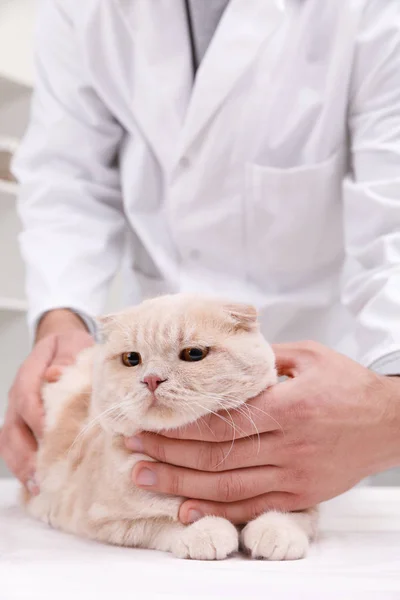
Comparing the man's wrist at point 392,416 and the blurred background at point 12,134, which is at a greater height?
the man's wrist at point 392,416

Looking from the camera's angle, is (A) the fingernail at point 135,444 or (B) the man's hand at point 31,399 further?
(B) the man's hand at point 31,399

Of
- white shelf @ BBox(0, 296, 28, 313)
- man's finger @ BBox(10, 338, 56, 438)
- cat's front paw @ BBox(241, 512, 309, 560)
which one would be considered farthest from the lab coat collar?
white shelf @ BBox(0, 296, 28, 313)

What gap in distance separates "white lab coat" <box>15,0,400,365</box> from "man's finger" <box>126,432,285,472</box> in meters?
0.35

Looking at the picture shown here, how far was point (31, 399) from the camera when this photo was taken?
1096 millimetres

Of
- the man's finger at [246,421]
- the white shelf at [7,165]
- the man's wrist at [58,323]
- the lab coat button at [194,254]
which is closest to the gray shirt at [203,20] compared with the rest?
the lab coat button at [194,254]

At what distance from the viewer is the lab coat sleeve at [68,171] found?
1429 mm

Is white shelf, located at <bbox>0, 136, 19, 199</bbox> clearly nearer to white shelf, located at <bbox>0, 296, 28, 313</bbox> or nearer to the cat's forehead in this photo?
white shelf, located at <bbox>0, 296, 28, 313</bbox>

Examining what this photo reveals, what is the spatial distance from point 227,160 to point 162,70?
23cm

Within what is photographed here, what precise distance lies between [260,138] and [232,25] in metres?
0.22

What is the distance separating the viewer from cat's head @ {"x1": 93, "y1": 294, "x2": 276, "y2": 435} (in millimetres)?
743

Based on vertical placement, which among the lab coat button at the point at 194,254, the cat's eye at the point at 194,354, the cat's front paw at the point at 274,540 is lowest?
the lab coat button at the point at 194,254

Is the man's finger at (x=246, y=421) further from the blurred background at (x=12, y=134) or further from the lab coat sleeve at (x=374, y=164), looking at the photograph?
the blurred background at (x=12, y=134)

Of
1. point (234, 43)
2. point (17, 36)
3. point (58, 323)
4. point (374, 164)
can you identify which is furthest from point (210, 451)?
point (17, 36)

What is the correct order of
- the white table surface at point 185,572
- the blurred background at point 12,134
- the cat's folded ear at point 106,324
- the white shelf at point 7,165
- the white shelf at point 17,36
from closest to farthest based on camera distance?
the white table surface at point 185,572 < the cat's folded ear at point 106,324 < the white shelf at point 7,165 < the blurred background at point 12,134 < the white shelf at point 17,36
